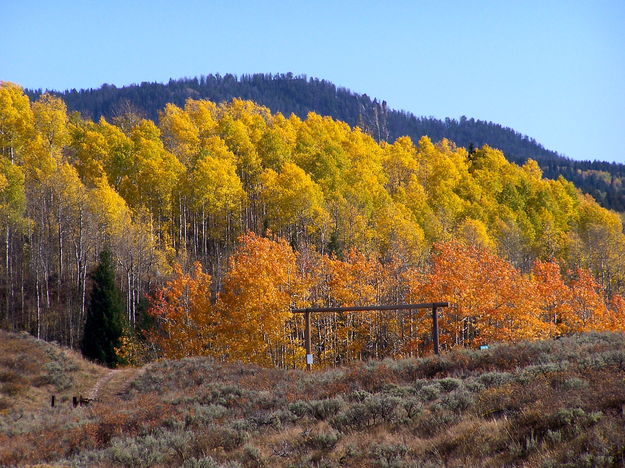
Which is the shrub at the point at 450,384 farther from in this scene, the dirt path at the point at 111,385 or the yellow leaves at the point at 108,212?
the yellow leaves at the point at 108,212

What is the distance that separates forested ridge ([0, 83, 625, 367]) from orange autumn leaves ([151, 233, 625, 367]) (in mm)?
158

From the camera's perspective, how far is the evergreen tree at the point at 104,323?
3888 cm

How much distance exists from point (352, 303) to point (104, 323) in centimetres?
1678

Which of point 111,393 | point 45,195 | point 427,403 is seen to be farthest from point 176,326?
point 427,403

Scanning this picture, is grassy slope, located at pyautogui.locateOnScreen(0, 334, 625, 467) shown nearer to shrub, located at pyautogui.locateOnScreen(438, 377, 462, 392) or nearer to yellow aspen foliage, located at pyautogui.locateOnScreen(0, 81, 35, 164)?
shrub, located at pyautogui.locateOnScreen(438, 377, 462, 392)

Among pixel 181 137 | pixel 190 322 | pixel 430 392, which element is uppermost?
pixel 181 137

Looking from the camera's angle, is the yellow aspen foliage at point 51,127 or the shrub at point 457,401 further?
the yellow aspen foliage at point 51,127

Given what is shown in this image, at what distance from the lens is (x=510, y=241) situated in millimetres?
66812

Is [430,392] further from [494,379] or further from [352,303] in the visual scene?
[352,303]

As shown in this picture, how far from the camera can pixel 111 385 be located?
26.1m

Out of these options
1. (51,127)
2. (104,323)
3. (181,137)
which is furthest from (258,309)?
(181,137)

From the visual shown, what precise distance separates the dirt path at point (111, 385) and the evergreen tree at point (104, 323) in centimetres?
910

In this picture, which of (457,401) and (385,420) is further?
(457,401)

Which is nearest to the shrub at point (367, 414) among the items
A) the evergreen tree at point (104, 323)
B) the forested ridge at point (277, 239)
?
the forested ridge at point (277, 239)
